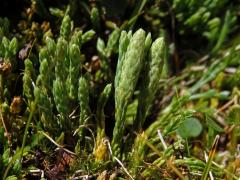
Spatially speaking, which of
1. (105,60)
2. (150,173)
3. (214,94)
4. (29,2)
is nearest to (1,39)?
(29,2)

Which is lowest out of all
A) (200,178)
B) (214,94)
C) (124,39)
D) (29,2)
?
(200,178)

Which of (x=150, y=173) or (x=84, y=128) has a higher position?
(x=84, y=128)

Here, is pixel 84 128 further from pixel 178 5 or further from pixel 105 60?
pixel 178 5

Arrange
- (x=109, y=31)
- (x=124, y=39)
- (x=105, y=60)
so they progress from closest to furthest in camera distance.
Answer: (x=124, y=39), (x=105, y=60), (x=109, y=31)

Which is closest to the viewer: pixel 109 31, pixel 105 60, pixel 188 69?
pixel 105 60

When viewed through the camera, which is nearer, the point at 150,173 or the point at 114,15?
the point at 150,173

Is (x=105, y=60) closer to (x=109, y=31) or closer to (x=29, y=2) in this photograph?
(x=109, y=31)
